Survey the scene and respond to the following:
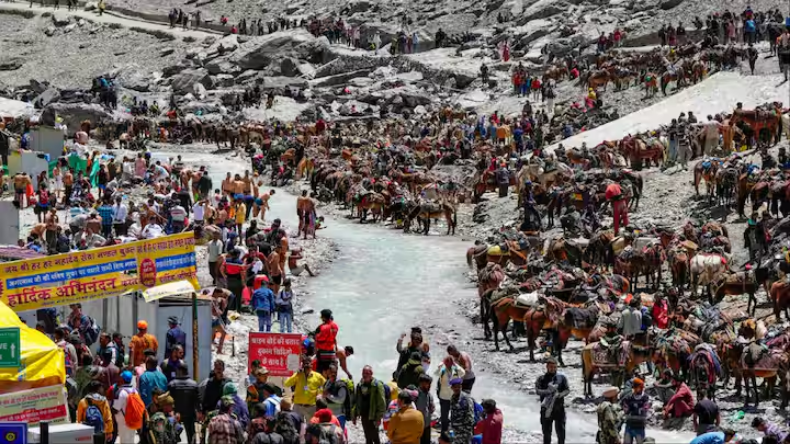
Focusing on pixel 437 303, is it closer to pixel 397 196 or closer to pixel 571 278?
pixel 571 278

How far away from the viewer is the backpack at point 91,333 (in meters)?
20.5

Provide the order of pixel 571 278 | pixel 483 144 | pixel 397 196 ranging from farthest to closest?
pixel 483 144 < pixel 397 196 < pixel 571 278

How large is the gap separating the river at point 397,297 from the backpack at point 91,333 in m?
5.04

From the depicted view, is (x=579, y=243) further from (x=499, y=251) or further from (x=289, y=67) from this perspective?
(x=289, y=67)

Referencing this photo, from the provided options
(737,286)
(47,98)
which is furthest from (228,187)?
(47,98)

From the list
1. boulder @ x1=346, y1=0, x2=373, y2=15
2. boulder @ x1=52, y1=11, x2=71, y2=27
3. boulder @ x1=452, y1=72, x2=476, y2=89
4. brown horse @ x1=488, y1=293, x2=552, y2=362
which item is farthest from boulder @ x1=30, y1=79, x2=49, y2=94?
brown horse @ x1=488, y1=293, x2=552, y2=362

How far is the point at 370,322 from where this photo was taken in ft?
91.6

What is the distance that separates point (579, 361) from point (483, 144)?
25.2m

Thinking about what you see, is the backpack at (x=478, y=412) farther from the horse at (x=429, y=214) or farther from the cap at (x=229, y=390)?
the horse at (x=429, y=214)

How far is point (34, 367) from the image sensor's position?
15734mm

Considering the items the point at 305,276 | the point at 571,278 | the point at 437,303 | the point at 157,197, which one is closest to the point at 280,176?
the point at 157,197

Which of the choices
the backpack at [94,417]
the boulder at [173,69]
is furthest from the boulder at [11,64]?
the backpack at [94,417]

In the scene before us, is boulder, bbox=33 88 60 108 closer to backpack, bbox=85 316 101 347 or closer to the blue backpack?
backpack, bbox=85 316 101 347

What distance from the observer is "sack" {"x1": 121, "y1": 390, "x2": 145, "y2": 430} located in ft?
53.5
